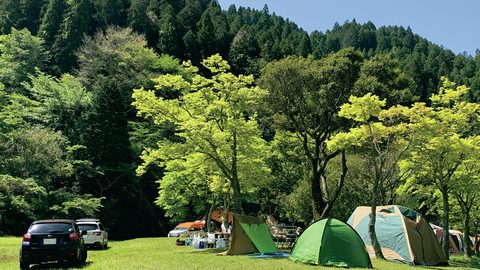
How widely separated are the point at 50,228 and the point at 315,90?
14.8 meters

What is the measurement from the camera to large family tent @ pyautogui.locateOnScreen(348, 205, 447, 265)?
17.6 m

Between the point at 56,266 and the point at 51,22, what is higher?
the point at 51,22

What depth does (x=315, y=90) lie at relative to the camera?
22.5 m

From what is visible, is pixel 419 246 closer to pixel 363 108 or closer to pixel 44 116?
pixel 363 108

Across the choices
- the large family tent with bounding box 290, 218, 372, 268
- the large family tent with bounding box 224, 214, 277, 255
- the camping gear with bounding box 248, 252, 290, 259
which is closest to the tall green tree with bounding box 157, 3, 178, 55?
the large family tent with bounding box 224, 214, 277, 255

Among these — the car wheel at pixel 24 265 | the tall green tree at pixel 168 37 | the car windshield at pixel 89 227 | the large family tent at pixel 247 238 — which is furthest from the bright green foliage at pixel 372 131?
the tall green tree at pixel 168 37

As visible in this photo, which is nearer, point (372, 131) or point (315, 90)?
point (372, 131)

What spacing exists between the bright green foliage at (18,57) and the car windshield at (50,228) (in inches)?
1500

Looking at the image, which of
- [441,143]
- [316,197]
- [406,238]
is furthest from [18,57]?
[406,238]

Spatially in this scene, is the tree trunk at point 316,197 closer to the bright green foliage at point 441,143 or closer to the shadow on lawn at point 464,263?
the bright green foliage at point 441,143

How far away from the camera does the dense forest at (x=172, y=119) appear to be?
20.9 m

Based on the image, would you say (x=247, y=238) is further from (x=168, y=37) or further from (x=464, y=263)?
(x=168, y=37)

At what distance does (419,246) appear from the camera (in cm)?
1778

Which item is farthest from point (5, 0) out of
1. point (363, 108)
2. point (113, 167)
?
point (363, 108)
